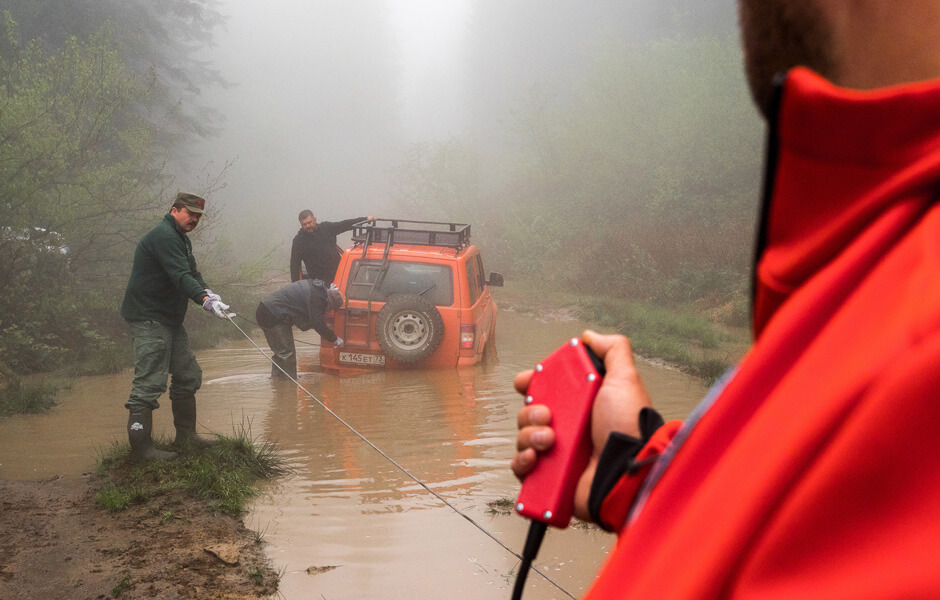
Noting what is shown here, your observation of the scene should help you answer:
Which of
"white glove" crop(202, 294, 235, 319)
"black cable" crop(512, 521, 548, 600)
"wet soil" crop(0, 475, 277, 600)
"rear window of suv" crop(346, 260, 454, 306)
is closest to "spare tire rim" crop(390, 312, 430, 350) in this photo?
"rear window of suv" crop(346, 260, 454, 306)

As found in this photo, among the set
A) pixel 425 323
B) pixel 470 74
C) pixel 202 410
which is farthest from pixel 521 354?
pixel 470 74

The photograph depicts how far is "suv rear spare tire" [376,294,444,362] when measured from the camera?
8.28 meters

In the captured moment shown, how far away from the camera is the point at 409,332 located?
27.7 feet

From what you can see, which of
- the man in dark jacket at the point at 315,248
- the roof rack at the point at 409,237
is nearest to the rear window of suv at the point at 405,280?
the roof rack at the point at 409,237

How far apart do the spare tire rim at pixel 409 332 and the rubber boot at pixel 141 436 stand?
2.99 metres

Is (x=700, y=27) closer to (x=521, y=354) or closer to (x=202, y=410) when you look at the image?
(x=521, y=354)

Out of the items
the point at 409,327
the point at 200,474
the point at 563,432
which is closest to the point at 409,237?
the point at 409,327

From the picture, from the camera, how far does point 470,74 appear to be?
3088 inches

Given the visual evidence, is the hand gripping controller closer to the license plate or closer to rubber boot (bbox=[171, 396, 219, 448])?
rubber boot (bbox=[171, 396, 219, 448])

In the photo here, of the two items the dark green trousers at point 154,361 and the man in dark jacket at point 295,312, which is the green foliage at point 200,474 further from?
the man in dark jacket at point 295,312

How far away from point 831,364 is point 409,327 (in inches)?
314

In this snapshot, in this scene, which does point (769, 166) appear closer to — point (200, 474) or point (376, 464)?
point (200, 474)

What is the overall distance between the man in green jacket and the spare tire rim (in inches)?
91.8

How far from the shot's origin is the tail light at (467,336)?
8586 mm
